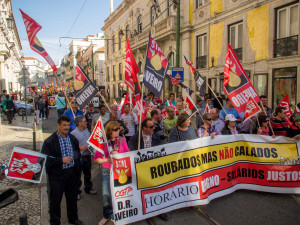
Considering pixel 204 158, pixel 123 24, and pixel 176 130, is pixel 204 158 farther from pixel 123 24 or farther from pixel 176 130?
pixel 123 24

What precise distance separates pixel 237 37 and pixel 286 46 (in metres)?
3.57

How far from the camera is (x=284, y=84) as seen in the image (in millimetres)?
11781

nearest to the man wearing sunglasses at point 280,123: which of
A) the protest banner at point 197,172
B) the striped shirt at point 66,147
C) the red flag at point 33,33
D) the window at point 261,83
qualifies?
the protest banner at point 197,172

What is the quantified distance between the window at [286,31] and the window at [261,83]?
127 cm

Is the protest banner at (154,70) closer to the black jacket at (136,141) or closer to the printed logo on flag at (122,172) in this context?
the black jacket at (136,141)

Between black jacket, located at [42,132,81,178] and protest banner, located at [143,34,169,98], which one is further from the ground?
protest banner, located at [143,34,169,98]

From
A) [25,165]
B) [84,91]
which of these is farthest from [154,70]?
[25,165]

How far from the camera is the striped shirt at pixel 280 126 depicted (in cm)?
530

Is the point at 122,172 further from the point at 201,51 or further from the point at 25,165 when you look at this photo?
the point at 201,51

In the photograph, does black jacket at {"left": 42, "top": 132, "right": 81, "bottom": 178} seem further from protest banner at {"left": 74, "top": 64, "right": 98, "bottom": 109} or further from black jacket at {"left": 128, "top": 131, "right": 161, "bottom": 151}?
protest banner at {"left": 74, "top": 64, "right": 98, "bottom": 109}

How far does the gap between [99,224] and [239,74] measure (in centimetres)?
413

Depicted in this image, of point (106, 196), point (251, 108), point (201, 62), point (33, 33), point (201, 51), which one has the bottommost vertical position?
point (106, 196)

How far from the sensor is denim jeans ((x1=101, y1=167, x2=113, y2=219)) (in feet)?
11.8

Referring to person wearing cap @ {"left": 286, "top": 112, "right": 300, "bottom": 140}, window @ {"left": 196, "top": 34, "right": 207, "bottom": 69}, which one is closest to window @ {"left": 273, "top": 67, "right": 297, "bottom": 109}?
window @ {"left": 196, "top": 34, "right": 207, "bottom": 69}
